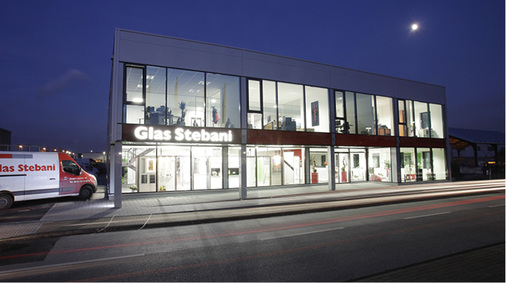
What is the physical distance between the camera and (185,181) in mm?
17312

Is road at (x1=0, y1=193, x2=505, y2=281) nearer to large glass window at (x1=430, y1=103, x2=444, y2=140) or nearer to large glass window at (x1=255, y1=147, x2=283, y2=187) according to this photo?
large glass window at (x1=255, y1=147, x2=283, y2=187)

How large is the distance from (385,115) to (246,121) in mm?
13251

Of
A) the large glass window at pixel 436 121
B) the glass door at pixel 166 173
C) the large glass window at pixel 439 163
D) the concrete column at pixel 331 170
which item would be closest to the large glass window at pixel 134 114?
the glass door at pixel 166 173

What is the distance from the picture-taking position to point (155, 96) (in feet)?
52.5

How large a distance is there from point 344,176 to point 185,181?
→ 13236 mm

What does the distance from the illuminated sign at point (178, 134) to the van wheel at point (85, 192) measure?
428 cm

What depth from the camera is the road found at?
16.8ft

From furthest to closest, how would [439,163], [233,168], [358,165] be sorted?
[439,163] < [358,165] < [233,168]

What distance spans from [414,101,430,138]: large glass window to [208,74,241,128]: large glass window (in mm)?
17393

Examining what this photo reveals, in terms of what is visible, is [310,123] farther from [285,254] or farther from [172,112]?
[285,254]

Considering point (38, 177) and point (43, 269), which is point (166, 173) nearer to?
point (38, 177)

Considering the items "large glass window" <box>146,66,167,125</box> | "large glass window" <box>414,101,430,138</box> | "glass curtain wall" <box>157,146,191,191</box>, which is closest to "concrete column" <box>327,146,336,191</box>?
"glass curtain wall" <box>157,146,191,191</box>

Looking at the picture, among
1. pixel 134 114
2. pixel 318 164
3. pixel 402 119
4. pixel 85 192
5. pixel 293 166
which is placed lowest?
pixel 85 192

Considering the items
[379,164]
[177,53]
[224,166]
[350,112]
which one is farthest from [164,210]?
[379,164]
